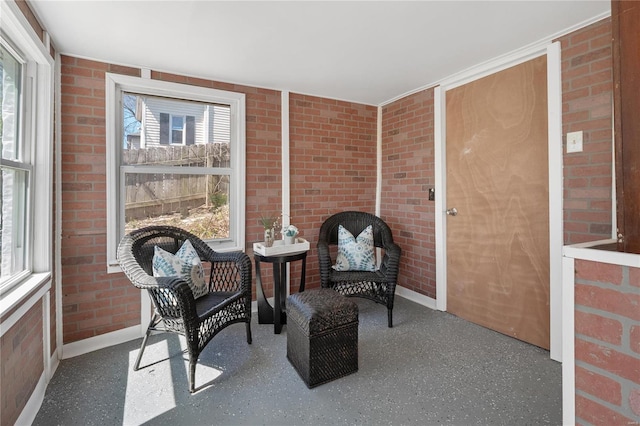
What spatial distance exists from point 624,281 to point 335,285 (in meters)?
2.13

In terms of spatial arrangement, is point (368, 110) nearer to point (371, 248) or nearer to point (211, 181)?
point (371, 248)

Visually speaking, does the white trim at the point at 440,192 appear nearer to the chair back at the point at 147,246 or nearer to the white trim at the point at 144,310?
the chair back at the point at 147,246

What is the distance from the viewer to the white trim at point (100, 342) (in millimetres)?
2287

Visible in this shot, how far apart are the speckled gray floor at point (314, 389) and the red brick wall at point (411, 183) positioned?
88cm

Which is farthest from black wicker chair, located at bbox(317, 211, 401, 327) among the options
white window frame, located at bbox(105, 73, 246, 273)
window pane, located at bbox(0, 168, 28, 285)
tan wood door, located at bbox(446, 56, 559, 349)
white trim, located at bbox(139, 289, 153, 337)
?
window pane, located at bbox(0, 168, 28, 285)

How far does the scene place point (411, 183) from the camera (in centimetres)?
333

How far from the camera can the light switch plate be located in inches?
79.3

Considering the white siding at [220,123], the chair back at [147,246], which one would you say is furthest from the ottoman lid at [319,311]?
the white siding at [220,123]

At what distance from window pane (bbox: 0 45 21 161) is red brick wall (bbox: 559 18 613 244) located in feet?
11.1

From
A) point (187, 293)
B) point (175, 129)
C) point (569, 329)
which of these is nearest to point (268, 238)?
point (187, 293)

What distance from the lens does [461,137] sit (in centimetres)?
283

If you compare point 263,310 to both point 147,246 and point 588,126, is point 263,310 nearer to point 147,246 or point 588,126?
point 147,246

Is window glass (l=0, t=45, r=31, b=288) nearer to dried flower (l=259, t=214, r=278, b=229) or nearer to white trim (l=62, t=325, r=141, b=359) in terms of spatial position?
white trim (l=62, t=325, r=141, b=359)

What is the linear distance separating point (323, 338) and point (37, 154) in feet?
7.07
